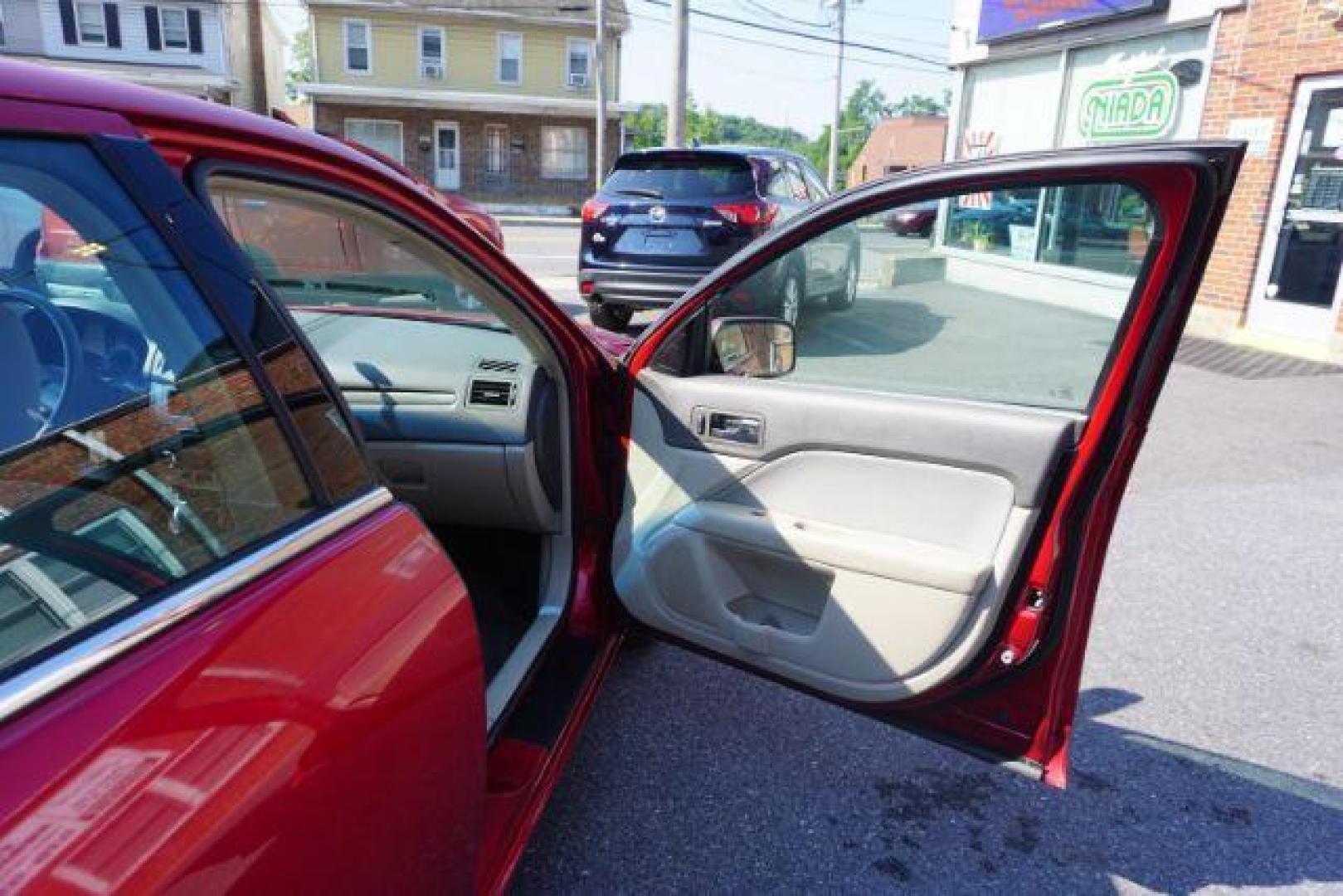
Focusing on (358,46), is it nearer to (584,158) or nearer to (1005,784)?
(584,158)

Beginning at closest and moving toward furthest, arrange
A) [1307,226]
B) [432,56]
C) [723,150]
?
[1307,226] < [723,150] < [432,56]

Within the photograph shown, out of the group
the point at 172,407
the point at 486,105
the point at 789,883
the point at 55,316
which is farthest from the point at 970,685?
the point at 486,105

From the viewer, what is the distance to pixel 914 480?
7.06ft

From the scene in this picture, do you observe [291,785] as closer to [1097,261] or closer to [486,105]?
[1097,261]

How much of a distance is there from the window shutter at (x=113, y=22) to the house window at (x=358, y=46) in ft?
20.9

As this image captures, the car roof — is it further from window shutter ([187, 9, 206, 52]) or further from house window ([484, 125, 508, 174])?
window shutter ([187, 9, 206, 52])

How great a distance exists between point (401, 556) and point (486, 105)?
1201 inches

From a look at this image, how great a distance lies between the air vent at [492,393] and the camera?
2704mm

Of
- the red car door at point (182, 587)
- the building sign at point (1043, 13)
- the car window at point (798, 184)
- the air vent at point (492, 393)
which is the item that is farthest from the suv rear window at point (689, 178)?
the red car door at point (182, 587)

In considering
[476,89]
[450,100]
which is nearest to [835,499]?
[450,100]

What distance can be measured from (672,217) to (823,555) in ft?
22.1

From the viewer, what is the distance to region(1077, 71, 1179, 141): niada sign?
32.5ft

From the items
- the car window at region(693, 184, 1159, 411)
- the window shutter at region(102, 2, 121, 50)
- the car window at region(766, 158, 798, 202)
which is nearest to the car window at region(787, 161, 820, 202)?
the car window at region(766, 158, 798, 202)

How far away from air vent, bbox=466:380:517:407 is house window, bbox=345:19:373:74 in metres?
30.5
